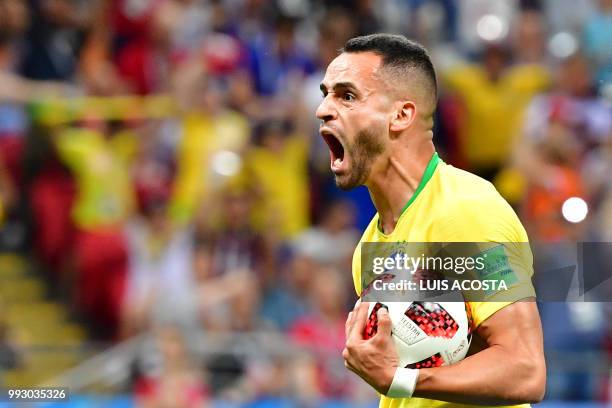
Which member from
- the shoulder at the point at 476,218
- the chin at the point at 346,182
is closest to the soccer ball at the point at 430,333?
the shoulder at the point at 476,218

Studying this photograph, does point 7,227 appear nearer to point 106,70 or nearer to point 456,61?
point 106,70

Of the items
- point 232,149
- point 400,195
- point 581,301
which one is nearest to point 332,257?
point 232,149

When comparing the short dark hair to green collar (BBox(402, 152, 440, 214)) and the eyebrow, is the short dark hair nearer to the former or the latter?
the eyebrow

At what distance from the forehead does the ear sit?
12cm

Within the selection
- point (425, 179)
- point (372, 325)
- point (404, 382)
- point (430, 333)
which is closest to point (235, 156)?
point (425, 179)

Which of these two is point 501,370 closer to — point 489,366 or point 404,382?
point 489,366

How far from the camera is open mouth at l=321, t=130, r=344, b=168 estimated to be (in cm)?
348

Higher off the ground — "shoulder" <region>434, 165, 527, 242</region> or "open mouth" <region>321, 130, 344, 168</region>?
"open mouth" <region>321, 130, 344, 168</region>

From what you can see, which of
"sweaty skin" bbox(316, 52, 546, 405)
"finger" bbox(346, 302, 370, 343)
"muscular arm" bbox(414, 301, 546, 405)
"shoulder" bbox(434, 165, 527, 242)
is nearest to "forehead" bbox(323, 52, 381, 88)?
"sweaty skin" bbox(316, 52, 546, 405)

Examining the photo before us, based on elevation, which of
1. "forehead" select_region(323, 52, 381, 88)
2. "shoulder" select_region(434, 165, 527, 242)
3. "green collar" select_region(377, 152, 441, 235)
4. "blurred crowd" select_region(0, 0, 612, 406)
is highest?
"blurred crowd" select_region(0, 0, 612, 406)

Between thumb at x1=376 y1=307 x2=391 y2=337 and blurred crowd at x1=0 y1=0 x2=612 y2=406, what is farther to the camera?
blurred crowd at x1=0 y1=0 x2=612 y2=406

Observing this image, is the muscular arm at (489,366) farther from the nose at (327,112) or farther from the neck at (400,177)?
the nose at (327,112)

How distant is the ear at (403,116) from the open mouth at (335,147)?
181mm

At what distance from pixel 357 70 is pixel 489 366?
41.9 inches
